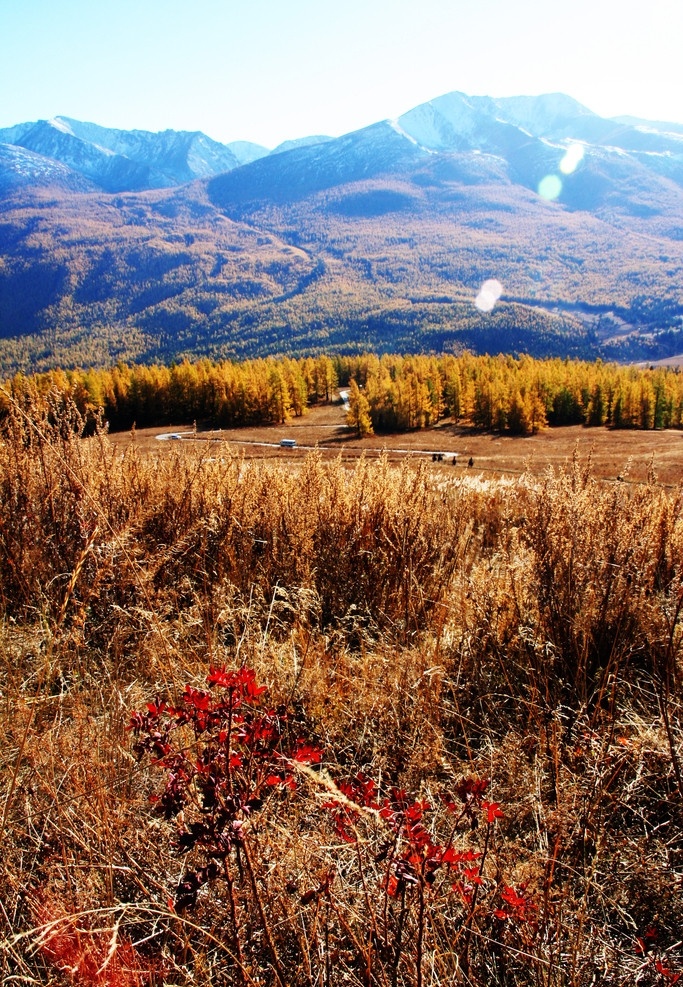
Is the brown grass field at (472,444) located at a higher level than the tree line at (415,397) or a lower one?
lower

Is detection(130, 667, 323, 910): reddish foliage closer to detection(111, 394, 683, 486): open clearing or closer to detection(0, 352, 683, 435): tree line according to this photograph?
detection(111, 394, 683, 486): open clearing

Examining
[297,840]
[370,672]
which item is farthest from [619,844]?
[370,672]

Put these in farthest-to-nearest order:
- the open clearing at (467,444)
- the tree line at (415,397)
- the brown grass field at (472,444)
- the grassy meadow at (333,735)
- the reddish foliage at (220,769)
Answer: the tree line at (415,397), the open clearing at (467,444), the brown grass field at (472,444), the grassy meadow at (333,735), the reddish foliage at (220,769)

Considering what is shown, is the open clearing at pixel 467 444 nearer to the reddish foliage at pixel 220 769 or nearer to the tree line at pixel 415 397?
the tree line at pixel 415 397

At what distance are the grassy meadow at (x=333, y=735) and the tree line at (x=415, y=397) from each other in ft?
201

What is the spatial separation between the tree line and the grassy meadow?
61305 mm

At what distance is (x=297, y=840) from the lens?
183 cm

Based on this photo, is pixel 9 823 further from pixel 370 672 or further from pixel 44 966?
pixel 370 672

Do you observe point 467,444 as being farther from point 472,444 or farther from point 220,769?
point 220,769

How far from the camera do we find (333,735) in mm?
2490

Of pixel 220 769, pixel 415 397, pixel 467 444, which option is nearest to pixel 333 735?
pixel 220 769

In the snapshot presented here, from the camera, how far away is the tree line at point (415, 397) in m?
64.2

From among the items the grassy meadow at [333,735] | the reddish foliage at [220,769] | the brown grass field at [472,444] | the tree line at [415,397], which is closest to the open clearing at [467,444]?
the brown grass field at [472,444]

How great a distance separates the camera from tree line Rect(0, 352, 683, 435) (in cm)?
6419
